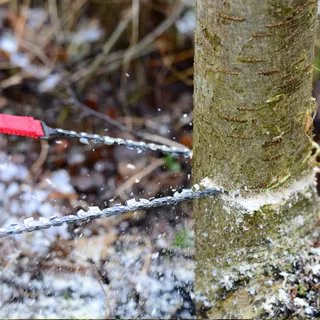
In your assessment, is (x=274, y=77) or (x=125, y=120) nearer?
(x=274, y=77)

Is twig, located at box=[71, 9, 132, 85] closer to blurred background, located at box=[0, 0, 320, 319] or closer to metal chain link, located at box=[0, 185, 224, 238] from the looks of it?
blurred background, located at box=[0, 0, 320, 319]

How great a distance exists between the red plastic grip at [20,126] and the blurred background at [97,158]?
443 millimetres

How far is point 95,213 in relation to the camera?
103cm

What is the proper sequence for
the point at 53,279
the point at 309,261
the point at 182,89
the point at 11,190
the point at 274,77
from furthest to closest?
1. the point at 182,89
2. the point at 11,190
3. the point at 53,279
4. the point at 309,261
5. the point at 274,77

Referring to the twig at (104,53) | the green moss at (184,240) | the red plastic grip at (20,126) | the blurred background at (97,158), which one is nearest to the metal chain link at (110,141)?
the red plastic grip at (20,126)

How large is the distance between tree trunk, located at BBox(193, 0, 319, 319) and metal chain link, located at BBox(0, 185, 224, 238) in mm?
60

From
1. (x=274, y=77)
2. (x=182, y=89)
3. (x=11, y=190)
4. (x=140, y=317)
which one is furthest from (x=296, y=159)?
(x=182, y=89)

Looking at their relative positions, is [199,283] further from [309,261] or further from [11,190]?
[11,190]

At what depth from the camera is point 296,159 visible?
3.69ft

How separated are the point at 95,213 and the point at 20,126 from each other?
0.89ft

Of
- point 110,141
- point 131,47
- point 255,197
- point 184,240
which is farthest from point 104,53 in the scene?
point 255,197

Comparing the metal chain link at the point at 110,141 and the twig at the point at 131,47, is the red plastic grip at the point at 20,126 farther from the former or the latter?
the twig at the point at 131,47

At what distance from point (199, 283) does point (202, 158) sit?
1.28ft

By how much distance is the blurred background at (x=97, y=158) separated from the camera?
4.82 feet
